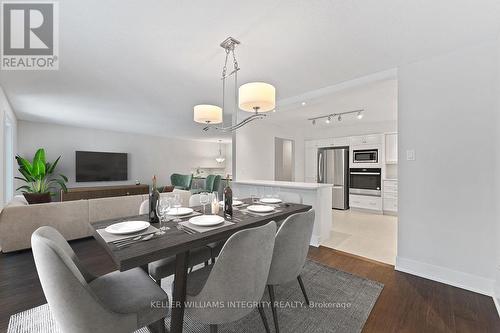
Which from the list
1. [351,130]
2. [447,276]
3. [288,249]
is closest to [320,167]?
[351,130]

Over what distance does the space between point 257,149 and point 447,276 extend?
12.1 ft

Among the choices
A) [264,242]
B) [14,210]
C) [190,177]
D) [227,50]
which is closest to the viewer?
[264,242]

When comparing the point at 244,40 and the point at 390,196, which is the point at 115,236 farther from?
the point at 390,196

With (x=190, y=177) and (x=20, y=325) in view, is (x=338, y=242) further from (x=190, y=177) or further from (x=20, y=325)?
(x=190, y=177)

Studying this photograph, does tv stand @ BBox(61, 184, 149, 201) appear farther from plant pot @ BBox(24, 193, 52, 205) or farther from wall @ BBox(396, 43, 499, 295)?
wall @ BBox(396, 43, 499, 295)

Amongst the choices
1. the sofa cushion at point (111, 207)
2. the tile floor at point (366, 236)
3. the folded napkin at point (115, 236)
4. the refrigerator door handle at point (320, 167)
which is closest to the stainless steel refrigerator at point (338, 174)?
the refrigerator door handle at point (320, 167)

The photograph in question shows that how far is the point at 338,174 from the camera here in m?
5.54

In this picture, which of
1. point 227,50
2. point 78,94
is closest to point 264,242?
point 227,50

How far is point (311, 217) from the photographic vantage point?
152cm

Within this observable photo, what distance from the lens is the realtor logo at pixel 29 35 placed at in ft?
5.18

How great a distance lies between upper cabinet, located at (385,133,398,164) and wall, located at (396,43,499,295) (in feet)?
9.69

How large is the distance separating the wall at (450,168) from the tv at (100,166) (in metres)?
7.25

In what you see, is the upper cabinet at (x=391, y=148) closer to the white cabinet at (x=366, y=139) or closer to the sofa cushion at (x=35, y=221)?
the white cabinet at (x=366, y=139)

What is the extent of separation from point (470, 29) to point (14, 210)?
5243 mm
